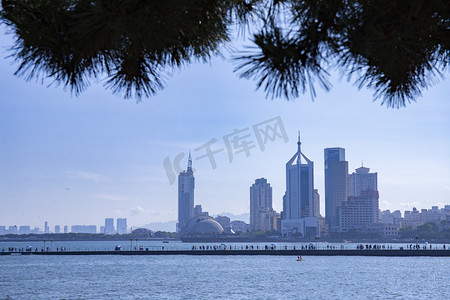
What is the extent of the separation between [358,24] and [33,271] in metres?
82.5

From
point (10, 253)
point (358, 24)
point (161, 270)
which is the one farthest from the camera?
point (10, 253)

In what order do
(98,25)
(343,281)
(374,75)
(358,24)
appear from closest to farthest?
(98,25), (358,24), (374,75), (343,281)

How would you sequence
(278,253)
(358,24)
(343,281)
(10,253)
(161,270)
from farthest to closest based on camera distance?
(10,253), (278,253), (161,270), (343,281), (358,24)

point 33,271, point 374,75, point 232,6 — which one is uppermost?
point 232,6

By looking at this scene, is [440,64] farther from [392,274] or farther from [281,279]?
[392,274]

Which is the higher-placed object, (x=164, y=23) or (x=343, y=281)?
(x=164, y=23)

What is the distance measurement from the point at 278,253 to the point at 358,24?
339 feet

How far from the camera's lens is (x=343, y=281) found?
6456 centimetres

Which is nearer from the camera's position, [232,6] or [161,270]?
[232,6]

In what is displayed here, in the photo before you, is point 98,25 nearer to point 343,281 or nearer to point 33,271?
point 343,281

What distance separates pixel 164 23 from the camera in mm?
6793

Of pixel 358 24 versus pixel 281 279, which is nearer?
pixel 358 24

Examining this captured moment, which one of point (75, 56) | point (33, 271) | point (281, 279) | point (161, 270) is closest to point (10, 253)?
point (33, 271)

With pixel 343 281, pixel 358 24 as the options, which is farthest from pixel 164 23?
pixel 343 281
